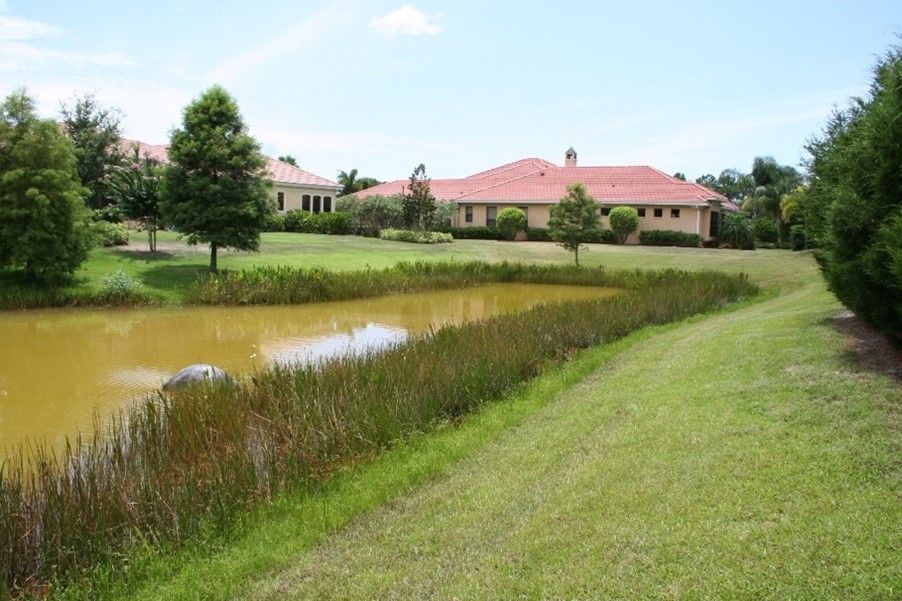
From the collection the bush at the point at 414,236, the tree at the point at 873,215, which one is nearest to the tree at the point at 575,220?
the bush at the point at 414,236

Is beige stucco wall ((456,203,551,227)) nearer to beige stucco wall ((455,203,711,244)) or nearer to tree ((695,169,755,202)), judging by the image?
beige stucco wall ((455,203,711,244))

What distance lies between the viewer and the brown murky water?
1003cm

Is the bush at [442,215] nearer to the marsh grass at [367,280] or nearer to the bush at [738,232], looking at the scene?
the bush at [738,232]

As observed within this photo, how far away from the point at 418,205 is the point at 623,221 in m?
11.5

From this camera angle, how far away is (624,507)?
4.90m

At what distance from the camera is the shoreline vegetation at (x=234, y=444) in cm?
500

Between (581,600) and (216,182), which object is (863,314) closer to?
(581,600)

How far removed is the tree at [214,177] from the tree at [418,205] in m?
19.7

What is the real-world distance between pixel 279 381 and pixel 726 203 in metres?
43.3

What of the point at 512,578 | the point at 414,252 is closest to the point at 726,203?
the point at 414,252

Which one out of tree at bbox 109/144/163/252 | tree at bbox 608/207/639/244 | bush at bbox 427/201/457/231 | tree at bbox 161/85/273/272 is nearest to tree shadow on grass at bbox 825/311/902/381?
tree at bbox 161/85/273/272

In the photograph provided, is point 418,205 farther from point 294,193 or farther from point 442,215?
point 294,193

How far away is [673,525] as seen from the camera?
448 centimetres

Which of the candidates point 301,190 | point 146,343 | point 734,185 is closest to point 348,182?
point 301,190
